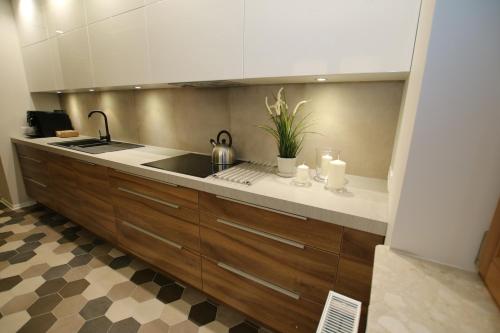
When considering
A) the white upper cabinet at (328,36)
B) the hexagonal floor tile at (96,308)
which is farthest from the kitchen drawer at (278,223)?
the hexagonal floor tile at (96,308)

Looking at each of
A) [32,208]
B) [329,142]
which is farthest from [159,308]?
[32,208]

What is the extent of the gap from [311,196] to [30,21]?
→ 328cm

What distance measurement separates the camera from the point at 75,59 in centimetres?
205

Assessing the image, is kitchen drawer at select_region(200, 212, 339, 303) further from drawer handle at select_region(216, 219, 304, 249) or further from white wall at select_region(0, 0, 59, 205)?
white wall at select_region(0, 0, 59, 205)

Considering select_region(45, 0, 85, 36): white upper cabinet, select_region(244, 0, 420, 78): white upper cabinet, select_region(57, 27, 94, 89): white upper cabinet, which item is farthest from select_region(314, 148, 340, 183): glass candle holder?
select_region(45, 0, 85, 36): white upper cabinet

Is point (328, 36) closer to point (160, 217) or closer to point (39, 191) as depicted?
point (160, 217)

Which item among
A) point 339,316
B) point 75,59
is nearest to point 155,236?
point 339,316

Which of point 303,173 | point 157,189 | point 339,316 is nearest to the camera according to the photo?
point 339,316

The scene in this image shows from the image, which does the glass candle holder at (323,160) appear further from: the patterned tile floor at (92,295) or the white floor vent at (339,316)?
the patterned tile floor at (92,295)

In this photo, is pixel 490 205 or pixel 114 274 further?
pixel 114 274

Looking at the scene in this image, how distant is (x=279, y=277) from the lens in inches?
43.8

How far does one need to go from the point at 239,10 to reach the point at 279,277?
1326 millimetres

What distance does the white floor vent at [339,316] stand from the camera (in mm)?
503

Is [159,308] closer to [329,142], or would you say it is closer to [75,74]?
[329,142]
